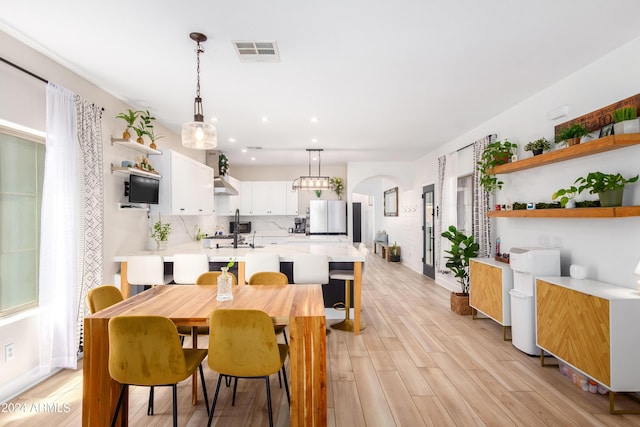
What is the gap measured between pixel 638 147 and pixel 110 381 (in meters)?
4.13

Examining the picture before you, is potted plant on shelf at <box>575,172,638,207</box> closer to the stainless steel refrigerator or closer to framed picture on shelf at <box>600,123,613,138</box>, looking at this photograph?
framed picture on shelf at <box>600,123,613,138</box>

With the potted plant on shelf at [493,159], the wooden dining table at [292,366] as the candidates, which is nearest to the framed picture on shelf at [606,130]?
the potted plant on shelf at [493,159]

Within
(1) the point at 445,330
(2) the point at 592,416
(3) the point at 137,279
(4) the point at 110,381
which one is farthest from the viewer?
(1) the point at 445,330

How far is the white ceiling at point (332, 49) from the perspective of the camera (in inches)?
91.5

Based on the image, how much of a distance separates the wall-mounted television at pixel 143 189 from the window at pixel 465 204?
4.78 metres

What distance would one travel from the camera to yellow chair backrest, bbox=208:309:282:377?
2.00 meters

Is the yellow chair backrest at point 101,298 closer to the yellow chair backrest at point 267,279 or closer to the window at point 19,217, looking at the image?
the window at point 19,217

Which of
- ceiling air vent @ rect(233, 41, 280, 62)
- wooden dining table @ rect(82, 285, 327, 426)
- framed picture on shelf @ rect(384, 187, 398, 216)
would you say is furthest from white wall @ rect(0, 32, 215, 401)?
framed picture on shelf @ rect(384, 187, 398, 216)

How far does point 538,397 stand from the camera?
2676 mm

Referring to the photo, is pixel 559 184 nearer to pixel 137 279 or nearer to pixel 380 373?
pixel 380 373

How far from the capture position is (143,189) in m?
4.25

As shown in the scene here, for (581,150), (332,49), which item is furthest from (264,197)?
(581,150)

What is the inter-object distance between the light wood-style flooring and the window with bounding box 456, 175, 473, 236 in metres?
2.27

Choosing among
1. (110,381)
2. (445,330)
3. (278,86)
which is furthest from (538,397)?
(278,86)
